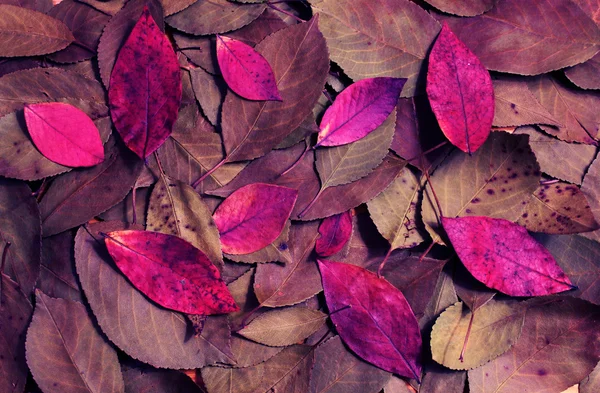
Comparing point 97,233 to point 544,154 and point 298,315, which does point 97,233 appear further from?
point 544,154

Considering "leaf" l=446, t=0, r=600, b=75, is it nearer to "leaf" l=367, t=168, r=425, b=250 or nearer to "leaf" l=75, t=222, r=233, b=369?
"leaf" l=367, t=168, r=425, b=250

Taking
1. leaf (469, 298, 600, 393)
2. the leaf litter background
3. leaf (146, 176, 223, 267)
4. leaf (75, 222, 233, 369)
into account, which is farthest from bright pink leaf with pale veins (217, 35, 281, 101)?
leaf (469, 298, 600, 393)

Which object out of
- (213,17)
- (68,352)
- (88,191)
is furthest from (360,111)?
(68,352)

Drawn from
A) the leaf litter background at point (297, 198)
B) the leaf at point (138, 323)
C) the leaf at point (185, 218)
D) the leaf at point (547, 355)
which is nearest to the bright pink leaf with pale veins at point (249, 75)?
the leaf litter background at point (297, 198)

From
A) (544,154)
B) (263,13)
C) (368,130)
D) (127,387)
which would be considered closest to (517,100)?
(544,154)

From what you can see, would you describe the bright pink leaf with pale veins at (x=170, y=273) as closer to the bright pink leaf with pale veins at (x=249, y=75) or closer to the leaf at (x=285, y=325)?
the leaf at (x=285, y=325)

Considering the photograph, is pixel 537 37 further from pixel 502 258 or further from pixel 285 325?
pixel 285 325
